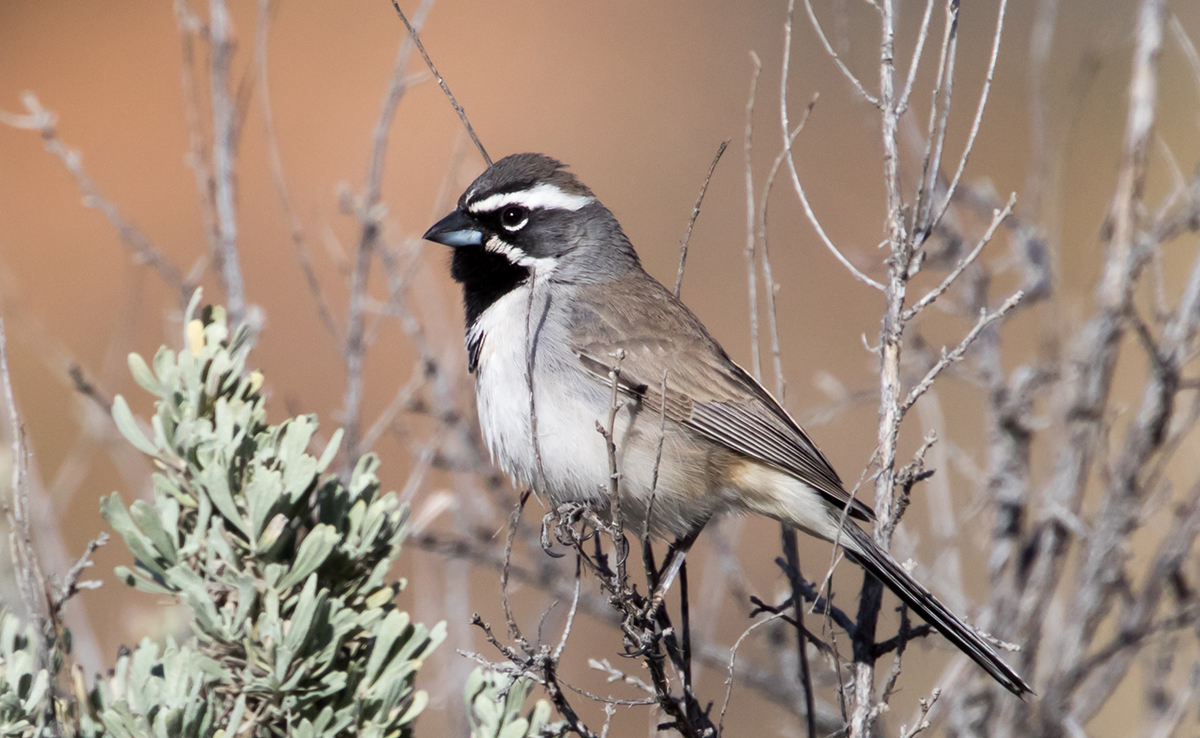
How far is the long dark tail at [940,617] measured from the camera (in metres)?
3.17

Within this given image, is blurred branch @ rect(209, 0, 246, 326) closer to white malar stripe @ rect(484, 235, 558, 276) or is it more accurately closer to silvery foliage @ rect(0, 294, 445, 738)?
white malar stripe @ rect(484, 235, 558, 276)

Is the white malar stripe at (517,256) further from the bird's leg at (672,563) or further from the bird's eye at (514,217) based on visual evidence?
the bird's leg at (672,563)

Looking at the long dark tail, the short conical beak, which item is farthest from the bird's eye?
the long dark tail

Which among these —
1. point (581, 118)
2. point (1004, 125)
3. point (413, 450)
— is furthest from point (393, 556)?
point (1004, 125)

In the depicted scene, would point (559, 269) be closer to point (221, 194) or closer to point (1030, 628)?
point (221, 194)

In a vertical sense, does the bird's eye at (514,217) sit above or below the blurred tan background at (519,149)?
below

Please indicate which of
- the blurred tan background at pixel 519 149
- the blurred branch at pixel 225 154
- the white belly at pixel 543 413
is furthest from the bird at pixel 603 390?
the blurred tan background at pixel 519 149

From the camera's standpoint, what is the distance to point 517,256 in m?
4.10

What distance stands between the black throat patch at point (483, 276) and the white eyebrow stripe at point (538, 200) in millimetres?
170

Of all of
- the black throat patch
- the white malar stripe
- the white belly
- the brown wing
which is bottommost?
the white belly

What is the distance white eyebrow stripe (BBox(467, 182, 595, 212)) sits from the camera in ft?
13.1

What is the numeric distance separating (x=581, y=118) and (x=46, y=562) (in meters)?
8.63

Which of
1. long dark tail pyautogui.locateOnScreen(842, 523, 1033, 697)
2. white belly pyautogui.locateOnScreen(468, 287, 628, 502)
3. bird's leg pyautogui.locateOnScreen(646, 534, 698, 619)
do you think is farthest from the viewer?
white belly pyautogui.locateOnScreen(468, 287, 628, 502)

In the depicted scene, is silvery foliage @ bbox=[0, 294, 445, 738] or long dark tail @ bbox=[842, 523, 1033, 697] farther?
long dark tail @ bbox=[842, 523, 1033, 697]
